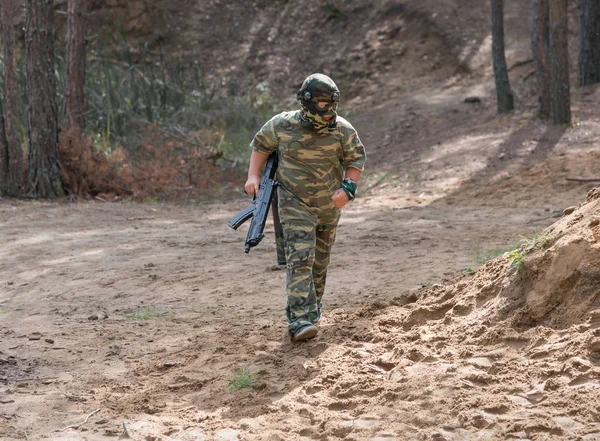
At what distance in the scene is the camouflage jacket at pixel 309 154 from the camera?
5.50 metres

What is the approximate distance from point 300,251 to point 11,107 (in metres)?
8.48

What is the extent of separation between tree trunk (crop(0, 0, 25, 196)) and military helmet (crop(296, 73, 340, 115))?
8.37 metres

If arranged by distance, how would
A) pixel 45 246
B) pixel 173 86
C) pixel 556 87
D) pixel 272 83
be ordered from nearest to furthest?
pixel 45 246 < pixel 556 87 < pixel 173 86 < pixel 272 83

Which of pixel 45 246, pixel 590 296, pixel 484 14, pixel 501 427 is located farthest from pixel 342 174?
pixel 484 14

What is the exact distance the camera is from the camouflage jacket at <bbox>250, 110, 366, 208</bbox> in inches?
216

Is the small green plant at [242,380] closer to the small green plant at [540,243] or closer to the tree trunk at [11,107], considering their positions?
the small green plant at [540,243]

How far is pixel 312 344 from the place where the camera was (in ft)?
18.4

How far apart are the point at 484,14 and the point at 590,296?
17.6m

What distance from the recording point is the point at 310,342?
566 cm

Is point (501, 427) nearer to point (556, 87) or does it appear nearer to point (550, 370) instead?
point (550, 370)

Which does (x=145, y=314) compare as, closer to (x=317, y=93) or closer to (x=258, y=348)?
(x=258, y=348)

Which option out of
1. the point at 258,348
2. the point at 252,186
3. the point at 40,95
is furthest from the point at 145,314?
the point at 40,95

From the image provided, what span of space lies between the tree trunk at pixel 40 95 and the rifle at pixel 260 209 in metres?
7.85

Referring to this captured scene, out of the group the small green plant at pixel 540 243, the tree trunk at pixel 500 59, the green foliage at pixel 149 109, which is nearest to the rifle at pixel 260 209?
the small green plant at pixel 540 243
